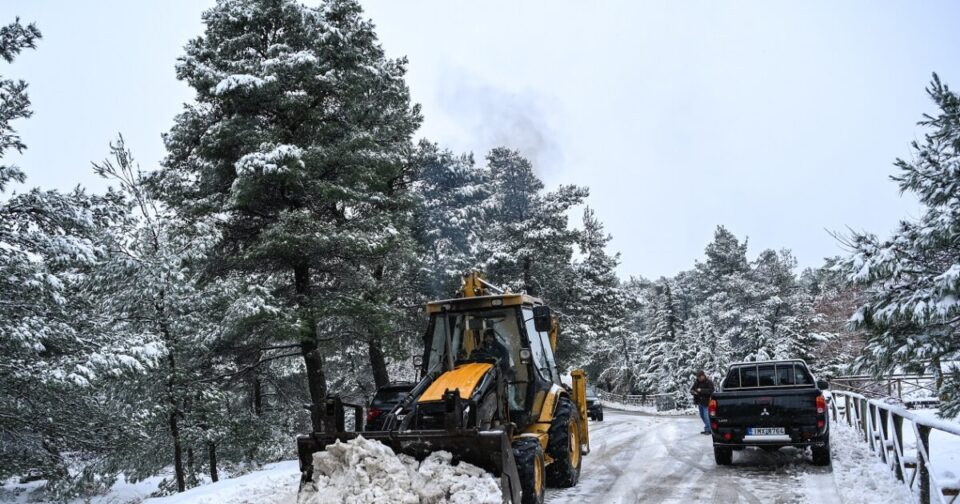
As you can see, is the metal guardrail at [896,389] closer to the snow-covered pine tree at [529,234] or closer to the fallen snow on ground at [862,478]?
the fallen snow on ground at [862,478]

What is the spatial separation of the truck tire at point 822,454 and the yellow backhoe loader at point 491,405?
139 inches

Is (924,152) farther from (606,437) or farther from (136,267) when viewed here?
(136,267)

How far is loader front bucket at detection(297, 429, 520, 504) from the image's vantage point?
6336 mm

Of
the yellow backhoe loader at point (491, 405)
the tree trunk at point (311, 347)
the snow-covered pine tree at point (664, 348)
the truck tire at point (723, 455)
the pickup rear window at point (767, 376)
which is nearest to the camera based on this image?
the yellow backhoe loader at point (491, 405)

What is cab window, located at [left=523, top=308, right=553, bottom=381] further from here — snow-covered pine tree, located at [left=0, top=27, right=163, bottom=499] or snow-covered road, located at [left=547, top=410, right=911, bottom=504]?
snow-covered pine tree, located at [left=0, top=27, right=163, bottom=499]

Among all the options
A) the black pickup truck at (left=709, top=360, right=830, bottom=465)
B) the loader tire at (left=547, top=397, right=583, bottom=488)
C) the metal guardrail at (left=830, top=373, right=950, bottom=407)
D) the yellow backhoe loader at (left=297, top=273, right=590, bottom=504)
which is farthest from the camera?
the metal guardrail at (left=830, top=373, right=950, bottom=407)

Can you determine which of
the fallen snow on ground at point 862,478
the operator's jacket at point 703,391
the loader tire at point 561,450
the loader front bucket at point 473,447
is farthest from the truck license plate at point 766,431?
the operator's jacket at point 703,391

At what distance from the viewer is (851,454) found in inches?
427

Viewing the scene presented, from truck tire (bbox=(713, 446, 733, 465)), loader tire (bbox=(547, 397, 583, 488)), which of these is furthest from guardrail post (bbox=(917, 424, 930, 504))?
truck tire (bbox=(713, 446, 733, 465))

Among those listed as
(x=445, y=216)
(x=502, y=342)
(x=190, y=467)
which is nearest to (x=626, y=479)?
(x=502, y=342)

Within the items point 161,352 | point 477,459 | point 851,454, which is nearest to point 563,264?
point 851,454

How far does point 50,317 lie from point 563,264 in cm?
2176

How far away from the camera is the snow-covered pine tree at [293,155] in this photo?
1370 cm

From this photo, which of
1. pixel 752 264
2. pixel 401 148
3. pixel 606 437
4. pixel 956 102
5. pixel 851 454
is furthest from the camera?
pixel 752 264
